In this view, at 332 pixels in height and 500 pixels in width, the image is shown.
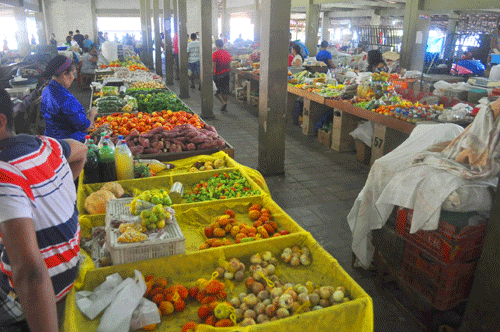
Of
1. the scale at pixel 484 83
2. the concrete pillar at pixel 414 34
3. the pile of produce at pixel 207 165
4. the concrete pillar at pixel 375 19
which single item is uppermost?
the concrete pillar at pixel 375 19

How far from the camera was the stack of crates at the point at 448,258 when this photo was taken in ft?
9.23

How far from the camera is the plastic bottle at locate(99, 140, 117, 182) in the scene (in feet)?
12.8

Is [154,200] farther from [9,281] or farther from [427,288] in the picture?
[427,288]

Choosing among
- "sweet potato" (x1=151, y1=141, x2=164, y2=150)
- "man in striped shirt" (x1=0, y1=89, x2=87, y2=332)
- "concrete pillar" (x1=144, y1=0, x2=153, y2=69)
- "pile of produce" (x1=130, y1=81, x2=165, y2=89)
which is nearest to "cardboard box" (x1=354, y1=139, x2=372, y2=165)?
"sweet potato" (x1=151, y1=141, x2=164, y2=150)

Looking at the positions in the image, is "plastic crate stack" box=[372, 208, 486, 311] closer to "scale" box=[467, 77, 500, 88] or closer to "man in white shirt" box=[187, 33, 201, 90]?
"scale" box=[467, 77, 500, 88]

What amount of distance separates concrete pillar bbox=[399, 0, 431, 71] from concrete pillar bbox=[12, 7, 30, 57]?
15.9 meters

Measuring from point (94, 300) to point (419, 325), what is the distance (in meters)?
2.46

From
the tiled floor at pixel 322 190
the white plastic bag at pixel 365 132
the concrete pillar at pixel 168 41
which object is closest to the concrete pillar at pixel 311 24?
the concrete pillar at pixel 168 41

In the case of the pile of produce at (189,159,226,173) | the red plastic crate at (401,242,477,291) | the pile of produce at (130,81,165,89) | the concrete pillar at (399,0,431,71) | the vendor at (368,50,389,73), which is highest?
the concrete pillar at (399,0,431,71)

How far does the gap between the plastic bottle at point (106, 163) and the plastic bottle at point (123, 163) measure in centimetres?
5

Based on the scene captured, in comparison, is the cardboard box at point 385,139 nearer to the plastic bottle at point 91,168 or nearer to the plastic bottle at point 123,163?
the plastic bottle at point 123,163

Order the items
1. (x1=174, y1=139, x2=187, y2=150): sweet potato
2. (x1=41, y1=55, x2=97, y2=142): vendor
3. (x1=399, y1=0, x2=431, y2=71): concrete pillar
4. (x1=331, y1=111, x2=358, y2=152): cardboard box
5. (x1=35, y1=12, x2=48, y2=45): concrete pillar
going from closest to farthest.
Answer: (x1=41, y1=55, x2=97, y2=142): vendor
(x1=174, y1=139, x2=187, y2=150): sweet potato
(x1=331, y1=111, x2=358, y2=152): cardboard box
(x1=399, y1=0, x2=431, y2=71): concrete pillar
(x1=35, y1=12, x2=48, y2=45): concrete pillar

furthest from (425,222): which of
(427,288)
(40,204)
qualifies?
(40,204)

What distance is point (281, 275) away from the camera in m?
2.72
